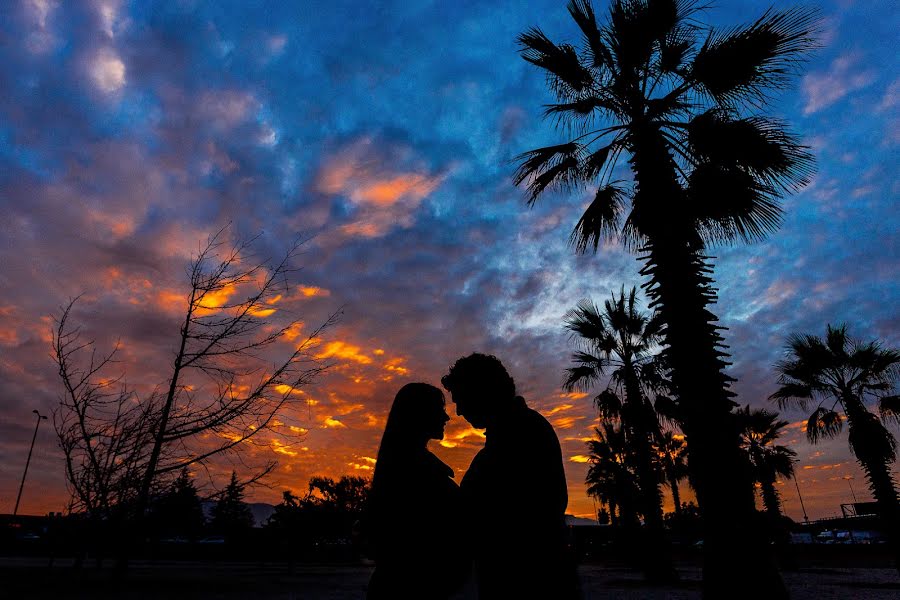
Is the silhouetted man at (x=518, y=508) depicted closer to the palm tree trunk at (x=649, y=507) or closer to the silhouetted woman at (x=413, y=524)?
the silhouetted woman at (x=413, y=524)

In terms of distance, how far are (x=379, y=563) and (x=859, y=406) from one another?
1858 cm

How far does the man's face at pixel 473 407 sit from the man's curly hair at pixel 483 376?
0.10ft

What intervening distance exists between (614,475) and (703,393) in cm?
3100

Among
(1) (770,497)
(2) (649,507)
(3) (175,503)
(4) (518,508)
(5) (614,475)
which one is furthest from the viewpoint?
(5) (614,475)

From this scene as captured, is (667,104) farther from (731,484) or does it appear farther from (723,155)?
(731,484)

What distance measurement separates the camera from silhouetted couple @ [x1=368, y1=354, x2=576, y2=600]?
1.91 m

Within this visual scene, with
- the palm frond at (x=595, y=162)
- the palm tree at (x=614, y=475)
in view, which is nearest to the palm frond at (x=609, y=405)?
the palm tree at (x=614, y=475)

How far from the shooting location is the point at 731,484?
6852 millimetres

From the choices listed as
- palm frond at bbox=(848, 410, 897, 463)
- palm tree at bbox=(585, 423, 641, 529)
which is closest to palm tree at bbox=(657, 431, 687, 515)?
palm tree at bbox=(585, 423, 641, 529)

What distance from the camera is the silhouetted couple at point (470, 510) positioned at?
1906 mm

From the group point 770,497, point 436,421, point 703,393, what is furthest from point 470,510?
point 770,497

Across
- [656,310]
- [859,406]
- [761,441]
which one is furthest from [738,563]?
[761,441]

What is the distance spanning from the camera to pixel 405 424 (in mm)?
2127

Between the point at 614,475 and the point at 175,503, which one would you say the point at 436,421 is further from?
the point at 614,475
